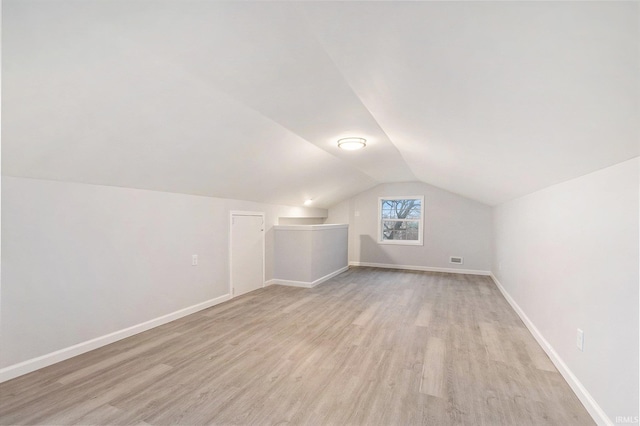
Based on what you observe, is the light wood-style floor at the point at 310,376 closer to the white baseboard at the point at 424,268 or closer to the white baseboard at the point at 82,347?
the white baseboard at the point at 82,347

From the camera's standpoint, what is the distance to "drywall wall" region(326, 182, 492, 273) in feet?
21.2

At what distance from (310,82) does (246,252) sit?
315 centimetres

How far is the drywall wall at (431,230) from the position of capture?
6449 millimetres

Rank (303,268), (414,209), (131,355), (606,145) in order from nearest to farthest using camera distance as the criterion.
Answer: (606,145), (131,355), (303,268), (414,209)

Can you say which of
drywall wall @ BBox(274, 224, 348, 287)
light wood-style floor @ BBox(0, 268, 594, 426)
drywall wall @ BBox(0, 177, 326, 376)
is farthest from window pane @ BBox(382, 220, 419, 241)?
drywall wall @ BBox(0, 177, 326, 376)

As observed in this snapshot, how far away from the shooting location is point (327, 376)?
7.40 feet

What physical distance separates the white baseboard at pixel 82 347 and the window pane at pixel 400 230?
4855 millimetres

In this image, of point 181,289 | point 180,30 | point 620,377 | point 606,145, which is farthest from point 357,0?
point 181,289

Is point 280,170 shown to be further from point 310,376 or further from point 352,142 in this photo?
point 310,376

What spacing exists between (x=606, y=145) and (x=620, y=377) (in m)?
1.19

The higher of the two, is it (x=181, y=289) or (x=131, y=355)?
(x=181, y=289)

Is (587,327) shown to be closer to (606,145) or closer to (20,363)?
(606,145)

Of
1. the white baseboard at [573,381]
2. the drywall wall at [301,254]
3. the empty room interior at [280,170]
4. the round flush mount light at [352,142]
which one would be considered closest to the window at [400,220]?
the drywall wall at [301,254]

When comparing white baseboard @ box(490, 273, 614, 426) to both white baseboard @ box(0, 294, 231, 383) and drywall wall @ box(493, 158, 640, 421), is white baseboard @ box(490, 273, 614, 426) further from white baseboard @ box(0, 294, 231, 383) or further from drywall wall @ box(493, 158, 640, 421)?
white baseboard @ box(0, 294, 231, 383)
